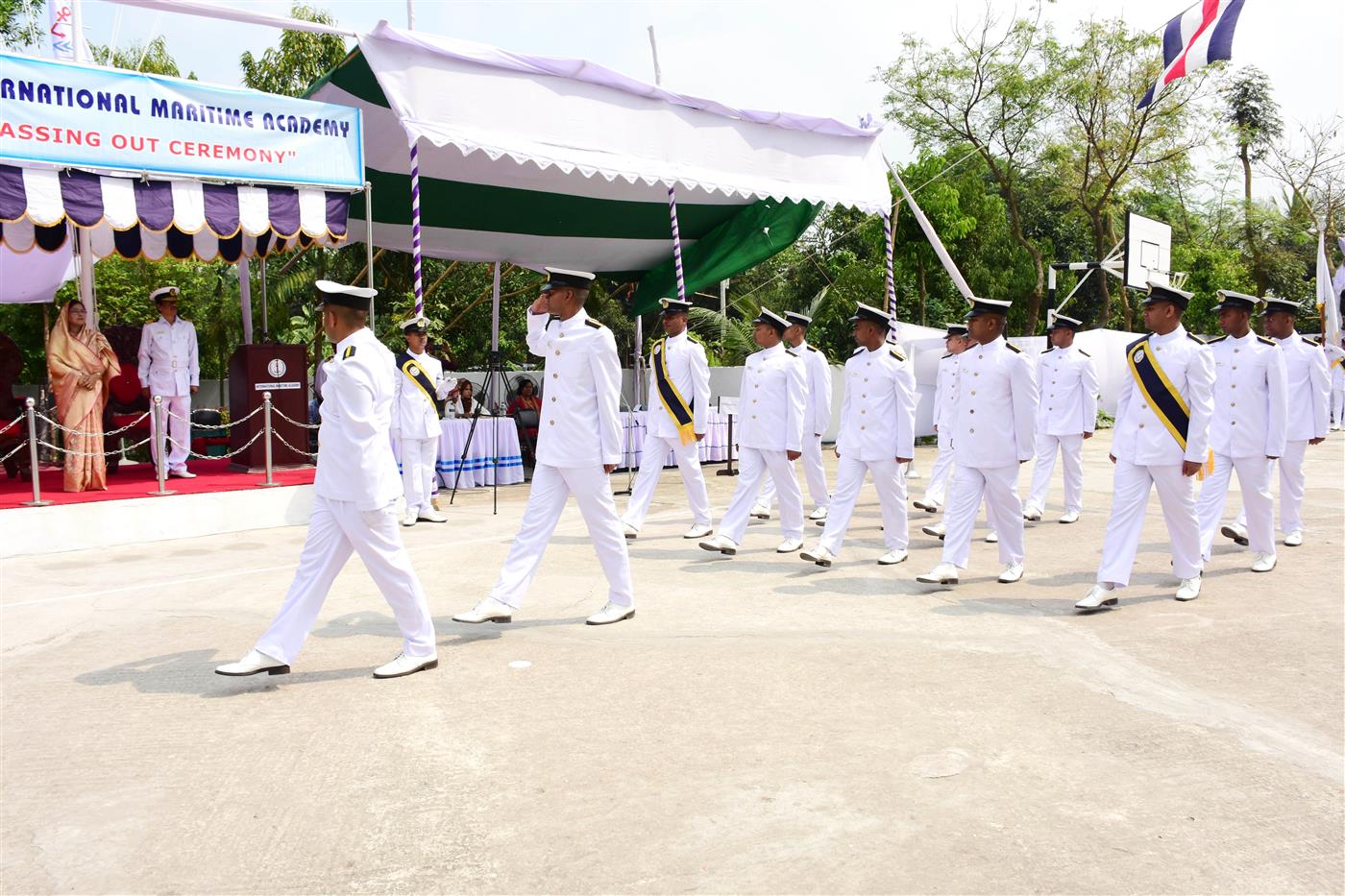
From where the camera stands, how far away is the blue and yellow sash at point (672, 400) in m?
9.51

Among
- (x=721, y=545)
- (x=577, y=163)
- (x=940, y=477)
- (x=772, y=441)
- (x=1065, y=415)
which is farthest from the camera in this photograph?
(x=940, y=477)

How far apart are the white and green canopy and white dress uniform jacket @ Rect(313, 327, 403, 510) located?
5.39 metres

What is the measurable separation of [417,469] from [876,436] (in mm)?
4415

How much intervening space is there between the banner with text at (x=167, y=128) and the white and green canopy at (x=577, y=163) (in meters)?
0.76

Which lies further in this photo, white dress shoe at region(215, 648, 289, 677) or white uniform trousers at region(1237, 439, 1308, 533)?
white uniform trousers at region(1237, 439, 1308, 533)

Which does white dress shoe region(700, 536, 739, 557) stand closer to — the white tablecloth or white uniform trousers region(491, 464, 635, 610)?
white uniform trousers region(491, 464, 635, 610)

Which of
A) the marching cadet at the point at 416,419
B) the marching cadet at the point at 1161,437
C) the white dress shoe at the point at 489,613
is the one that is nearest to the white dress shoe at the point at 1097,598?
the marching cadet at the point at 1161,437

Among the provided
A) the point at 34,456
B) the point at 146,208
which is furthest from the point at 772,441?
the point at 34,456

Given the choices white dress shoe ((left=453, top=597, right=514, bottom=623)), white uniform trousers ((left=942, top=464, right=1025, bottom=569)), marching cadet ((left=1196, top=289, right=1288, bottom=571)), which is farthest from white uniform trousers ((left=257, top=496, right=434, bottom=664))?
marching cadet ((left=1196, top=289, right=1288, bottom=571))

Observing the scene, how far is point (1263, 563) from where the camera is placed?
7898 millimetres

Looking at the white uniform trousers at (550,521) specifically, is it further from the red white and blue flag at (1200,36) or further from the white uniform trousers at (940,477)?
the red white and blue flag at (1200,36)

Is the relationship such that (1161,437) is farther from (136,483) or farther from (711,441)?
(711,441)

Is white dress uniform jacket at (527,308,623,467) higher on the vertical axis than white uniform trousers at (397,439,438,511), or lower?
higher

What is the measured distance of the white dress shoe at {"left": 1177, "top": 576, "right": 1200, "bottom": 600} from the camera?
6.91m
